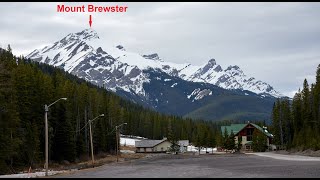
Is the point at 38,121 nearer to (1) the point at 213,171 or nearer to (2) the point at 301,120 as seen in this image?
(1) the point at 213,171

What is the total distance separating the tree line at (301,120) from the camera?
108806 mm

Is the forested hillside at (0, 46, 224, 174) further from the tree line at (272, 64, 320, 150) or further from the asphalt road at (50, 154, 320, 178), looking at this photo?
the tree line at (272, 64, 320, 150)

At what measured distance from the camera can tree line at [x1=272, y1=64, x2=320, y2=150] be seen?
10881 centimetres

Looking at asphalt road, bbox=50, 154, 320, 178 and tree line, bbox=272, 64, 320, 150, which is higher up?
tree line, bbox=272, 64, 320, 150

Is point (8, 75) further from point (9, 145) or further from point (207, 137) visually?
point (207, 137)

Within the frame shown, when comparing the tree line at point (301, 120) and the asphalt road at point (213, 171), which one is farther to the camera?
the tree line at point (301, 120)

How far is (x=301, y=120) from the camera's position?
406 feet

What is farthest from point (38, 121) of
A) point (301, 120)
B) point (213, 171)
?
point (301, 120)

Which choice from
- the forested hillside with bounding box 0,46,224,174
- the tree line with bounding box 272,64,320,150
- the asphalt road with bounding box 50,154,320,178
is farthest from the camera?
the tree line with bounding box 272,64,320,150

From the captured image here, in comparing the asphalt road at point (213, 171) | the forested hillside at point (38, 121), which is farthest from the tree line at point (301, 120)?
the forested hillside at point (38, 121)

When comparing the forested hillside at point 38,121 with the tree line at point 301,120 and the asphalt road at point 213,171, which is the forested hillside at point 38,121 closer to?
the asphalt road at point 213,171

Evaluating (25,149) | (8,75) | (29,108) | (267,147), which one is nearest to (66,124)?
(29,108)

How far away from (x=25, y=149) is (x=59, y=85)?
129 feet

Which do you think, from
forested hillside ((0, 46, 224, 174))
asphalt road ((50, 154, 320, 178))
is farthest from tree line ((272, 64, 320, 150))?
forested hillside ((0, 46, 224, 174))
